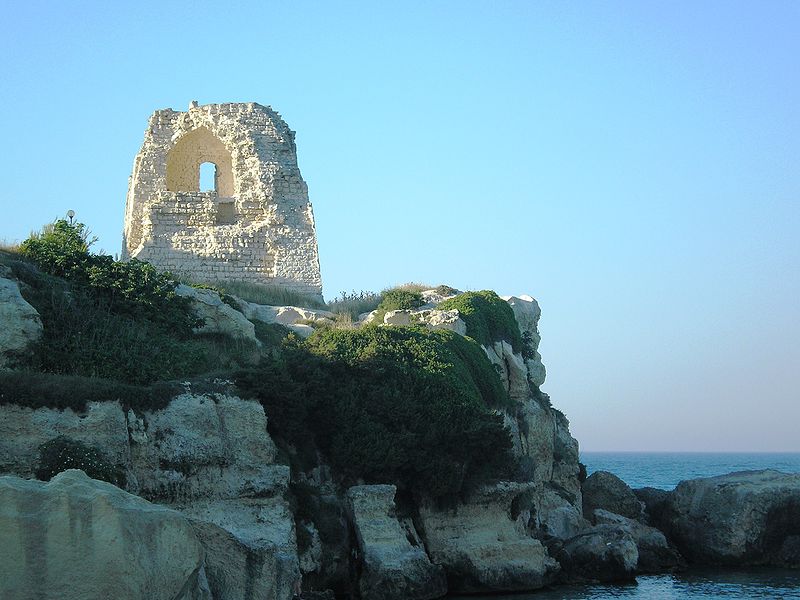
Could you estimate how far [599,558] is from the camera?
78.0ft

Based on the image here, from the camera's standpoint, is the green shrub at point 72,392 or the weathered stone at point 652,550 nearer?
the green shrub at point 72,392

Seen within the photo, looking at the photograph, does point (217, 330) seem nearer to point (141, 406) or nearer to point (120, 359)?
point (120, 359)

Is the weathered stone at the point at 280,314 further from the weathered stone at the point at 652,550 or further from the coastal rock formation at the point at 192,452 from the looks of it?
the weathered stone at the point at 652,550

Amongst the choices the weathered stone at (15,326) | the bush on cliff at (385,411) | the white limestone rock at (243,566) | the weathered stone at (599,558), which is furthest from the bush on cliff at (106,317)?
the weathered stone at (599,558)

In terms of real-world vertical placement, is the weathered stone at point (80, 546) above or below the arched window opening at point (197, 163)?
below

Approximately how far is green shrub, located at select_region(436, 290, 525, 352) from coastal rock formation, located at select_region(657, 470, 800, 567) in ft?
23.0

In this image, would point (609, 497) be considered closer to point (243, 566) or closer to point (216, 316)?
point (216, 316)

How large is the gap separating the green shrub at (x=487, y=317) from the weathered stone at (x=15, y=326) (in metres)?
12.1

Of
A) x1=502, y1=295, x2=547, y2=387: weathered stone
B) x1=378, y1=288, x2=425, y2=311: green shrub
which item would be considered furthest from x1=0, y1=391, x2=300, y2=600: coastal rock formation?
x1=502, y1=295, x2=547, y2=387: weathered stone

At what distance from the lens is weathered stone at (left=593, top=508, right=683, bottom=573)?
25.9 metres

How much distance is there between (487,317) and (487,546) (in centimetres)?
1088

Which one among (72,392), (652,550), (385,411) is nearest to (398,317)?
(385,411)

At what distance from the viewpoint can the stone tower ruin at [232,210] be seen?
33.6 metres

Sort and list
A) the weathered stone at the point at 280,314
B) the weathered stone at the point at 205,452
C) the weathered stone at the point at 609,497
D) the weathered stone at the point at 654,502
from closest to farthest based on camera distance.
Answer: the weathered stone at the point at 205,452 → the weathered stone at the point at 654,502 → the weathered stone at the point at 280,314 → the weathered stone at the point at 609,497
